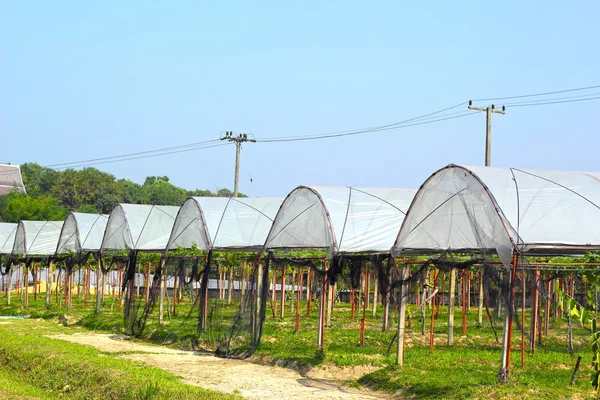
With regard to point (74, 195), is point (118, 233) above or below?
below

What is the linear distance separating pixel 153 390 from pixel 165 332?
10620mm

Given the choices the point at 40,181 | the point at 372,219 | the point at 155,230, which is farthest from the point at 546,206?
the point at 40,181

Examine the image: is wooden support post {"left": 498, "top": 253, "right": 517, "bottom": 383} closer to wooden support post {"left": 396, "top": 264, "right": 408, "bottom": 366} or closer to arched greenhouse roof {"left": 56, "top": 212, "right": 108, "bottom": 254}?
wooden support post {"left": 396, "top": 264, "right": 408, "bottom": 366}

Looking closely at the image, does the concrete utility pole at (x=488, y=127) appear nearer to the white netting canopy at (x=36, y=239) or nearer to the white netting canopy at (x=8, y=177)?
the white netting canopy at (x=36, y=239)

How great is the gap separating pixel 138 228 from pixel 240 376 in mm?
13573

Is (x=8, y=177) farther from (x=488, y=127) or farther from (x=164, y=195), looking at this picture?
(x=488, y=127)

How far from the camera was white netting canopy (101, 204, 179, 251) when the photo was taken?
96.2 feet

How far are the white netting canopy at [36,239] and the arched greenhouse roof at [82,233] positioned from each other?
3.89 m

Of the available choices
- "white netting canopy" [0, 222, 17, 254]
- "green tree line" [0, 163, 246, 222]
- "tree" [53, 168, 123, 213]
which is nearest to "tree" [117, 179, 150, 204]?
"green tree line" [0, 163, 246, 222]

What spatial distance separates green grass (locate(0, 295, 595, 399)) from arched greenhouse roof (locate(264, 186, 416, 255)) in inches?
96.9

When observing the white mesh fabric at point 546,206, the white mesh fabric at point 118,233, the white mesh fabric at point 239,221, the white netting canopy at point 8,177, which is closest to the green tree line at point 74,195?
the white netting canopy at point 8,177

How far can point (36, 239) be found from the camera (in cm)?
4031

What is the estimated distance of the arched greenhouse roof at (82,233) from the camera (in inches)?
1358

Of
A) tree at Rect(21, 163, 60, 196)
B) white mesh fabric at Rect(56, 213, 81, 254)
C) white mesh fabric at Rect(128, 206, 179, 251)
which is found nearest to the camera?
white mesh fabric at Rect(128, 206, 179, 251)
